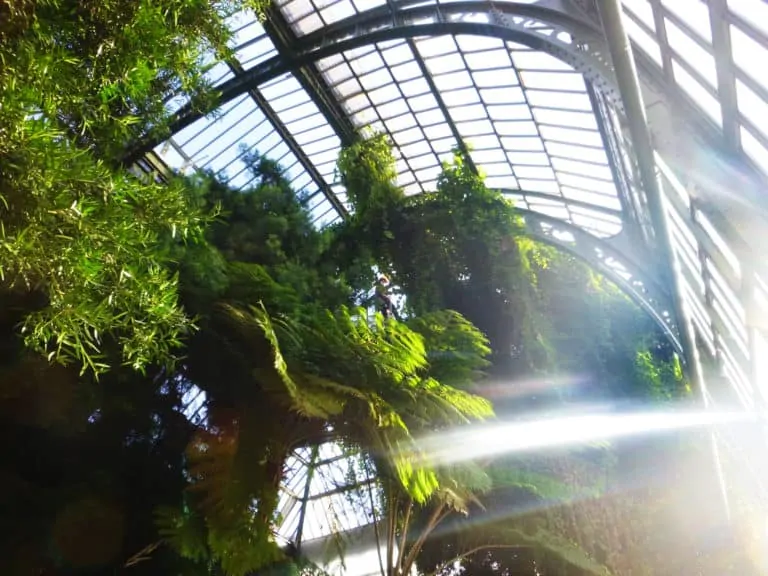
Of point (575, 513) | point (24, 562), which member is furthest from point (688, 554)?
point (24, 562)

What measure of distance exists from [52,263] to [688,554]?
6849 millimetres

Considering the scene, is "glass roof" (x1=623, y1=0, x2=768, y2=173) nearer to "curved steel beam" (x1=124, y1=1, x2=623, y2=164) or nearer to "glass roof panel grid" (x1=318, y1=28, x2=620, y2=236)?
"curved steel beam" (x1=124, y1=1, x2=623, y2=164)

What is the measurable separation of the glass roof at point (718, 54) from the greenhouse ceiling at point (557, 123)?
11 millimetres

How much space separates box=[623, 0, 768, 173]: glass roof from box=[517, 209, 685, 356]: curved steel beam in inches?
276

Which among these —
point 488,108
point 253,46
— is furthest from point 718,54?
point 253,46

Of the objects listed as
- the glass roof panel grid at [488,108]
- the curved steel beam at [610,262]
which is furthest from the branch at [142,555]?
the curved steel beam at [610,262]

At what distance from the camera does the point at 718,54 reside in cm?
336

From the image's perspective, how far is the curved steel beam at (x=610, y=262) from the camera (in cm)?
1145

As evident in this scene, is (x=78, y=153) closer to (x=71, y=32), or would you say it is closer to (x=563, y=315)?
(x=71, y=32)

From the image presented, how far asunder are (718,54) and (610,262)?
10423mm

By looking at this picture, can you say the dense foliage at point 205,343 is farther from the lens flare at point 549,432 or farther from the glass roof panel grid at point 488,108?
the glass roof panel grid at point 488,108

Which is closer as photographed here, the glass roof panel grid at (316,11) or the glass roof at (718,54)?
the glass roof at (718,54)

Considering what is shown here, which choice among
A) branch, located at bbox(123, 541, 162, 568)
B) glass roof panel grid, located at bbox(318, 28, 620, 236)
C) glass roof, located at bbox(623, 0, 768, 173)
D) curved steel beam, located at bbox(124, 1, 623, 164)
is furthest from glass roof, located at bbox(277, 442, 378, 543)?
glass roof panel grid, located at bbox(318, 28, 620, 236)

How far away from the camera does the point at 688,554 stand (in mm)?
6164
